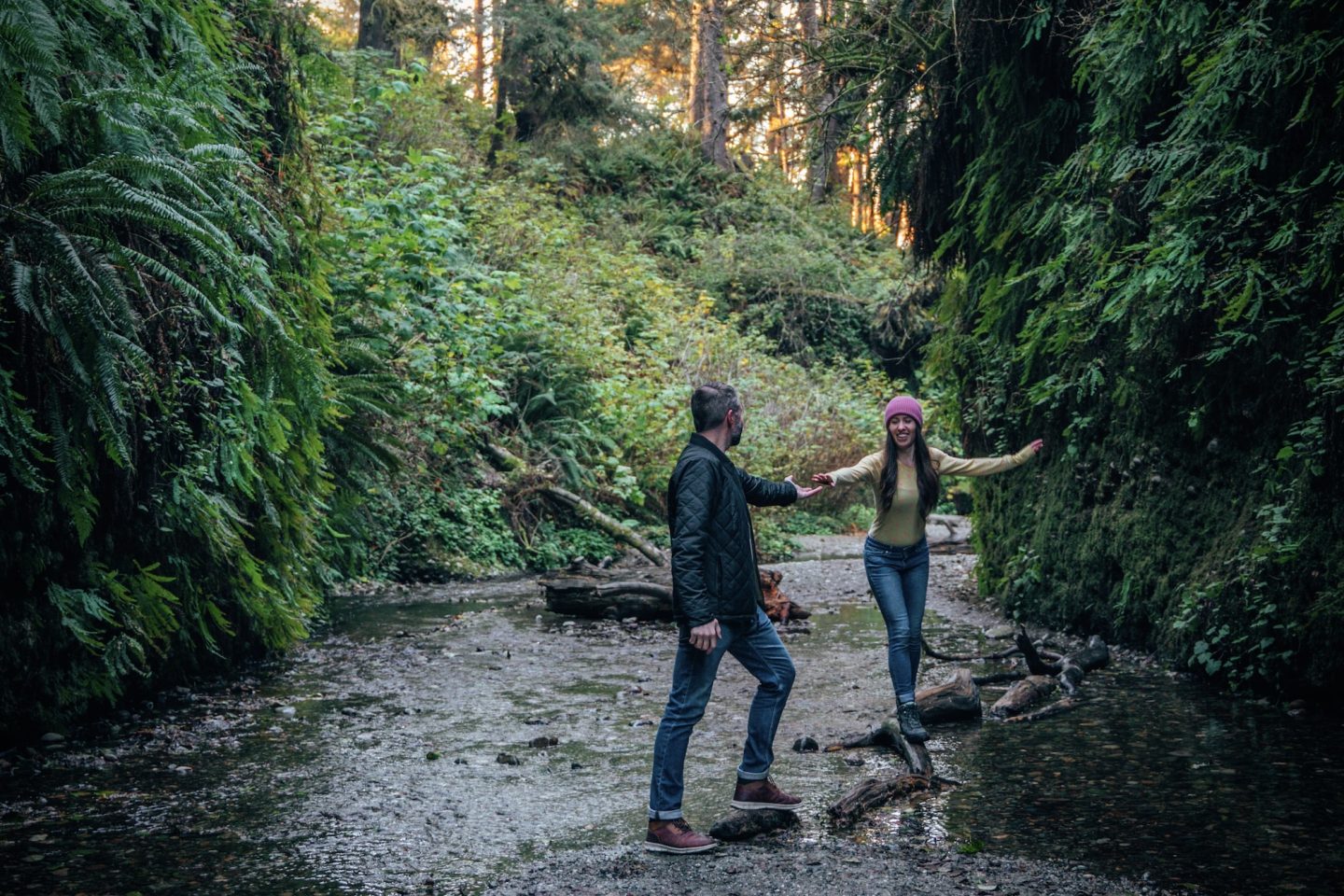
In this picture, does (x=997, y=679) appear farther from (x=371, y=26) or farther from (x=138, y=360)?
(x=371, y=26)

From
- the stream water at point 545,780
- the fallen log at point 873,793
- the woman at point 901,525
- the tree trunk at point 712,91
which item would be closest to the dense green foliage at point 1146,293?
the stream water at point 545,780

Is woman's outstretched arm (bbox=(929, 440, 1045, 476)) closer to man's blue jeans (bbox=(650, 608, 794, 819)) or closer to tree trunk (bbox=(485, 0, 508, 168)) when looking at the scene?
man's blue jeans (bbox=(650, 608, 794, 819))

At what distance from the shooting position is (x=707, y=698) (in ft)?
17.9

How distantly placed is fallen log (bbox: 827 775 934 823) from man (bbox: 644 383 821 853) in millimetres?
246

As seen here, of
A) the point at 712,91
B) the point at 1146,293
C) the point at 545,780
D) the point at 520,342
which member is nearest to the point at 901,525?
the point at 545,780

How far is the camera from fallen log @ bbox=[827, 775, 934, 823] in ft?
18.0

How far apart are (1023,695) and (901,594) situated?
154 cm

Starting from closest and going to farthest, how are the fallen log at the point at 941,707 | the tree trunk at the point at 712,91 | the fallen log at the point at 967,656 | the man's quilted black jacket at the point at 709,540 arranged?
the man's quilted black jacket at the point at 709,540 → the fallen log at the point at 941,707 → the fallen log at the point at 967,656 → the tree trunk at the point at 712,91

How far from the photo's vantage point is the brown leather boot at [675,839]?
5.05 metres

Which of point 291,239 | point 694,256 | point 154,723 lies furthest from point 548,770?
point 694,256

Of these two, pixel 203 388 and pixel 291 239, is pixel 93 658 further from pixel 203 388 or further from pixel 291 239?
pixel 291 239

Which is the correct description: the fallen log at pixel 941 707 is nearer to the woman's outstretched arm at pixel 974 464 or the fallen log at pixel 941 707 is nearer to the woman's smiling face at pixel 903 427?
the woman's outstretched arm at pixel 974 464

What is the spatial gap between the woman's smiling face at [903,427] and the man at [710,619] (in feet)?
6.15

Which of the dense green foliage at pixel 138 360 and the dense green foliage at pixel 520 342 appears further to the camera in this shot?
the dense green foliage at pixel 520 342
